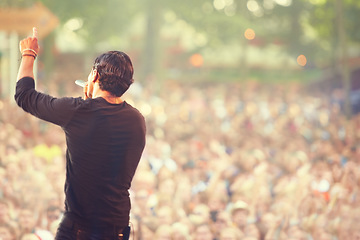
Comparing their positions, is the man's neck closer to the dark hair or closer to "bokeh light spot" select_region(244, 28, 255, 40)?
the dark hair

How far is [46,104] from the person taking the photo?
201cm

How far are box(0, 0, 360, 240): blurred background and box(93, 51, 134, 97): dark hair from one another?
101 inches

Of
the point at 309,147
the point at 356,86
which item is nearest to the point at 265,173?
the point at 309,147

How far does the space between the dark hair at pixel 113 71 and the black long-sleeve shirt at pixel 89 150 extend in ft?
0.19

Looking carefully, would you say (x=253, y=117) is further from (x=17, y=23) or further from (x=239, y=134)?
(x=17, y=23)

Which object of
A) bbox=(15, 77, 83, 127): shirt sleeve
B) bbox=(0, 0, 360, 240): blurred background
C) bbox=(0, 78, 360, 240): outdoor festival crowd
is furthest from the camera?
bbox=(0, 0, 360, 240): blurred background

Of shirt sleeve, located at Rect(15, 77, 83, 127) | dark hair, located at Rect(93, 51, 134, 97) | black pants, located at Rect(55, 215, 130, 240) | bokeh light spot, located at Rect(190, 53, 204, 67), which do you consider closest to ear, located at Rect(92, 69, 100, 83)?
dark hair, located at Rect(93, 51, 134, 97)

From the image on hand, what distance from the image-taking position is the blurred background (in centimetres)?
562

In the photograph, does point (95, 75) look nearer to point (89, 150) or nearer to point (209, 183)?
point (89, 150)

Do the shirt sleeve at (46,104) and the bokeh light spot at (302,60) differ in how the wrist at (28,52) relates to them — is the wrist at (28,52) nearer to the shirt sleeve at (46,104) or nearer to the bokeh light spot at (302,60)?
the shirt sleeve at (46,104)

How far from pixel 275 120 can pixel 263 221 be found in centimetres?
715

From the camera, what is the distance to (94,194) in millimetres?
2033

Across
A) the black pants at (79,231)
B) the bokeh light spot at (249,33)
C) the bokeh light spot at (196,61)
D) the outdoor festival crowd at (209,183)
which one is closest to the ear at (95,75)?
the black pants at (79,231)

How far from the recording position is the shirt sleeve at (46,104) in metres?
2.00
